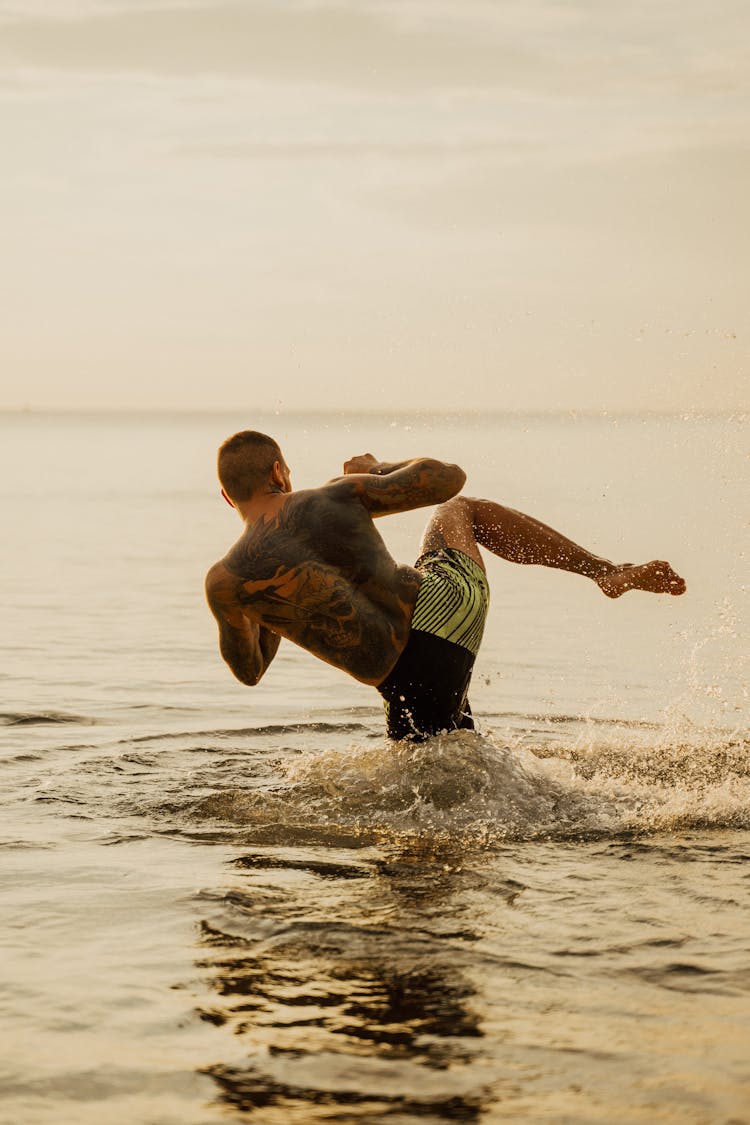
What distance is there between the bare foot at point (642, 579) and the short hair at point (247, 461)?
6.02 feet

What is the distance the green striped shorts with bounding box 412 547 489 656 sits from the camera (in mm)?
7047

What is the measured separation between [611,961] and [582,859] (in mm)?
1240

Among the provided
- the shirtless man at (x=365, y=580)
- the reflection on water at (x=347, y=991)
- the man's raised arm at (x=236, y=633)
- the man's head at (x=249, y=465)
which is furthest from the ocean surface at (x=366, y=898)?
the man's head at (x=249, y=465)

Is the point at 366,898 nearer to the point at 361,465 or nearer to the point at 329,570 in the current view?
the point at 329,570

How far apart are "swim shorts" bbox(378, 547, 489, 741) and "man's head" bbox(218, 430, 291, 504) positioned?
36.7 inches

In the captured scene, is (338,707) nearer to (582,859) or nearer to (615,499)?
(582,859)

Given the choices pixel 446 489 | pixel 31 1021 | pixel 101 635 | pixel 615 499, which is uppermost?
pixel 615 499

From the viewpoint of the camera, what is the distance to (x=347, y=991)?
4.62 meters

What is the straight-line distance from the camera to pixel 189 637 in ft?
47.7

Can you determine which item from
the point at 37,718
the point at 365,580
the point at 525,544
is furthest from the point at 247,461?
the point at 37,718

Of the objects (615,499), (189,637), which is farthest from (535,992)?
(615,499)

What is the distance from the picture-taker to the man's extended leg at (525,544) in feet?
24.0

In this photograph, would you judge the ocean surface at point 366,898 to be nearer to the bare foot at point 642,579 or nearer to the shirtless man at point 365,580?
the shirtless man at point 365,580

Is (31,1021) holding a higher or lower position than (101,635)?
lower
